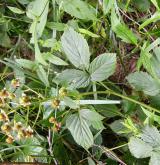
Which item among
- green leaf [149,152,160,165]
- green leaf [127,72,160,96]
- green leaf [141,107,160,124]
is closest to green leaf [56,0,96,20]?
green leaf [127,72,160,96]

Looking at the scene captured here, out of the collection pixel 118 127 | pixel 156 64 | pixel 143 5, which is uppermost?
A: pixel 143 5

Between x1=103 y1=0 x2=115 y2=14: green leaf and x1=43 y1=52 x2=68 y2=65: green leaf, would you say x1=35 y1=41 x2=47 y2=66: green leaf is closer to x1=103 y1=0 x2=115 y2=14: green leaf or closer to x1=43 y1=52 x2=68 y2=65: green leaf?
x1=43 y1=52 x2=68 y2=65: green leaf

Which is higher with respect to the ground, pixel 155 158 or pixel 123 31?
pixel 123 31

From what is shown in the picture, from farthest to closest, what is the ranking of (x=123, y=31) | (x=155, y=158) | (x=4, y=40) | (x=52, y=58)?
1. (x=4, y=40)
2. (x=52, y=58)
3. (x=123, y=31)
4. (x=155, y=158)

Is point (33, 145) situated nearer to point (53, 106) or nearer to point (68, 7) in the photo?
point (53, 106)

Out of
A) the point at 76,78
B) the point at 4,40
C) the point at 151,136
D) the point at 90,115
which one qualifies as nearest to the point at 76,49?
the point at 76,78

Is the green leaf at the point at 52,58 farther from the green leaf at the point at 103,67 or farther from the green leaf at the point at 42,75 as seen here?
the green leaf at the point at 103,67

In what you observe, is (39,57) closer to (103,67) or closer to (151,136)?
(103,67)
